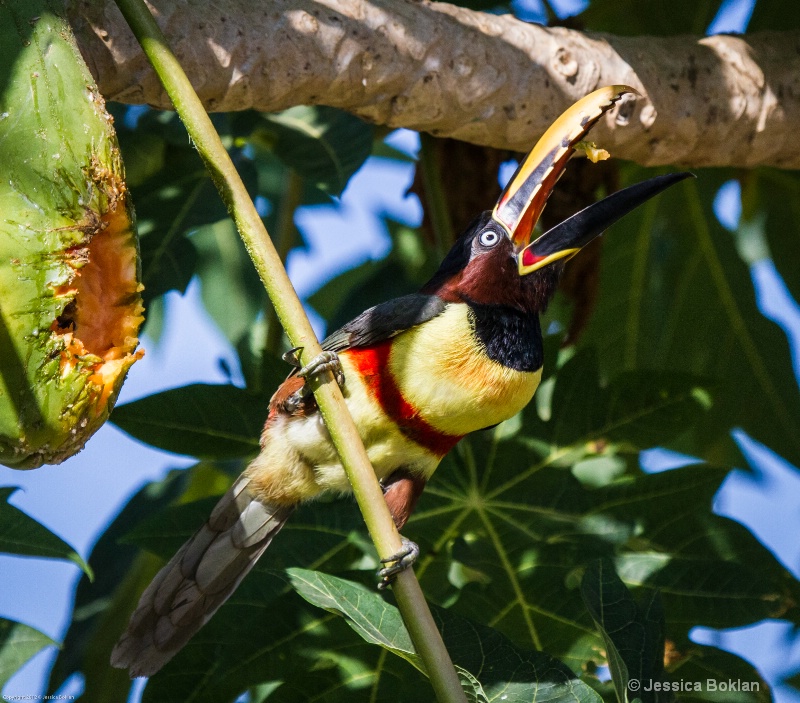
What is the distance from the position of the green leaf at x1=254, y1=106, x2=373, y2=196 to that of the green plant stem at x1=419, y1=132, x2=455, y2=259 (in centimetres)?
23

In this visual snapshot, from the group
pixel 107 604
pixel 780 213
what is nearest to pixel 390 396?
pixel 107 604

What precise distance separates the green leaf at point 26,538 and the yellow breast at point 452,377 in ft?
2.45

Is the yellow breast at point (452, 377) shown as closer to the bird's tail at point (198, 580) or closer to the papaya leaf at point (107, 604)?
the bird's tail at point (198, 580)

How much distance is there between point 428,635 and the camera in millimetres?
1401

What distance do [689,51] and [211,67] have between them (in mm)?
1242

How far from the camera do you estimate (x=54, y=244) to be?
142 cm

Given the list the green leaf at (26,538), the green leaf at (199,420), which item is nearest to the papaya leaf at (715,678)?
the green leaf at (199,420)

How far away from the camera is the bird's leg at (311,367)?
149 centimetres

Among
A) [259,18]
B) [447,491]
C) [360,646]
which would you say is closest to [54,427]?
[259,18]

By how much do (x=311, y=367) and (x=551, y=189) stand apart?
2.84 ft

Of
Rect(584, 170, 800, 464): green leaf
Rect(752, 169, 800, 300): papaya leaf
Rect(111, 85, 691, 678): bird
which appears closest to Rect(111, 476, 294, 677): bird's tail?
Rect(111, 85, 691, 678): bird

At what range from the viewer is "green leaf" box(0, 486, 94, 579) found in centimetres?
196

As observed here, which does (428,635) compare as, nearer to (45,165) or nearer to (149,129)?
(45,165)

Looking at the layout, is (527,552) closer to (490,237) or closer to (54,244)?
(490,237)
